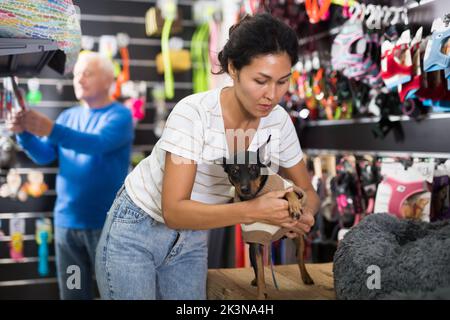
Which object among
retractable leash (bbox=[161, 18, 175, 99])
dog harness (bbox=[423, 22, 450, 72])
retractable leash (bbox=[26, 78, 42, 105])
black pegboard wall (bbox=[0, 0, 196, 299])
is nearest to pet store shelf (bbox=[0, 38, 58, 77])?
dog harness (bbox=[423, 22, 450, 72])

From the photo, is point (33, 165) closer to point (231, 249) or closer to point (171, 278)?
point (231, 249)

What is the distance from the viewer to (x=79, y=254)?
1.88 meters

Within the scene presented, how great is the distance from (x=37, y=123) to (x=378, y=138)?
42.9 inches

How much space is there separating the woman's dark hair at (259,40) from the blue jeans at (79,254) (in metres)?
0.97

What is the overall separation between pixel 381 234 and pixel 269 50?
0.50m

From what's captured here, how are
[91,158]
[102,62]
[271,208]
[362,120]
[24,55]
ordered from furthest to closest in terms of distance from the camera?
[102,62]
[362,120]
[91,158]
[24,55]
[271,208]

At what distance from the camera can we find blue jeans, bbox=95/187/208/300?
116cm

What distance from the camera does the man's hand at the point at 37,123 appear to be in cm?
159

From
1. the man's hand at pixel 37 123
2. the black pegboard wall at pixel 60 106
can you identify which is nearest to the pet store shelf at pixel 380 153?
the man's hand at pixel 37 123

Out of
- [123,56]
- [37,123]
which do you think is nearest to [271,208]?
[37,123]

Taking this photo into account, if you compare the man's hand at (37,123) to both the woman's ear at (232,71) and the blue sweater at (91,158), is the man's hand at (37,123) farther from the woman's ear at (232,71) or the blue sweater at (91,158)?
the woman's ear at (232,71)

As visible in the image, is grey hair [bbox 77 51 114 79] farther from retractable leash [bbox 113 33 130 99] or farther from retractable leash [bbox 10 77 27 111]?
retractable leash [bbox 113 33 130 99]

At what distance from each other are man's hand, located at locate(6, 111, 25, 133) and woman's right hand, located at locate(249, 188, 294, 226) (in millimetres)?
887

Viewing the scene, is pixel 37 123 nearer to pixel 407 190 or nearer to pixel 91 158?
pixel 91 158
